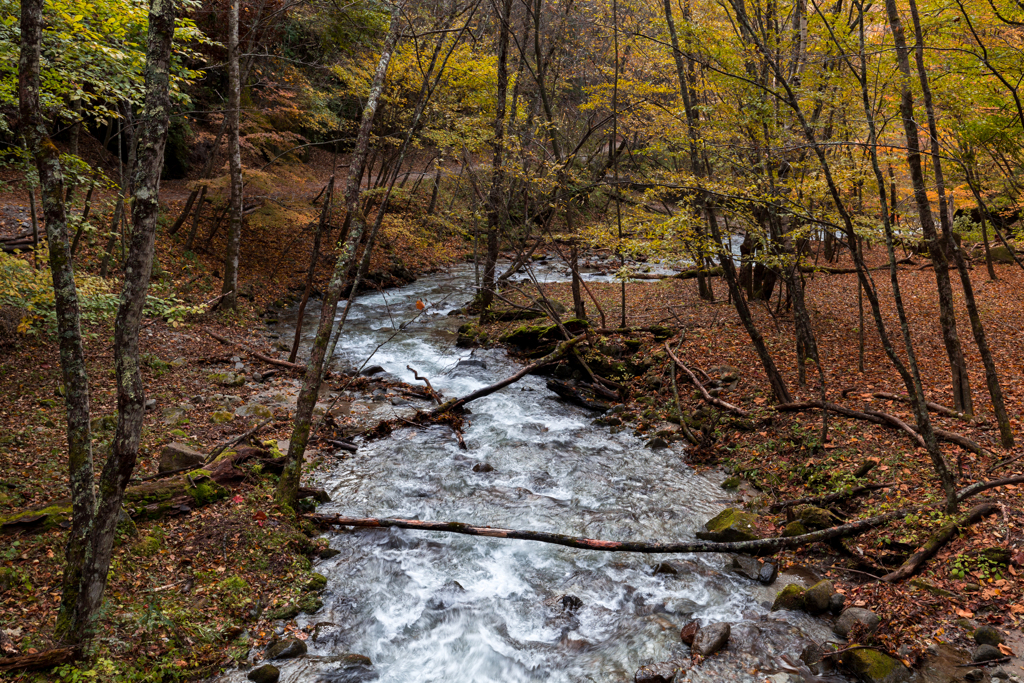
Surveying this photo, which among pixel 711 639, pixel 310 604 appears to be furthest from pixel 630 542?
pixel 310 604

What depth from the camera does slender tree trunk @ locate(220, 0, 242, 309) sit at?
14.3m

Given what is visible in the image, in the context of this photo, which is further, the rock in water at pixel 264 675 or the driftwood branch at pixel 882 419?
the driftwood branch at pixel 882 419

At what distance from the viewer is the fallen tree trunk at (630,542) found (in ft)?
20.9

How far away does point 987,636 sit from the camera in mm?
5047

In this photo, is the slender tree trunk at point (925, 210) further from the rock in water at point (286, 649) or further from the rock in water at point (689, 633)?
the rock in water at point (286, 649)

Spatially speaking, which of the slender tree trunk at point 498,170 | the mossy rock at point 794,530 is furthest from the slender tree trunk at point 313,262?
the mossy rock at point 794,530

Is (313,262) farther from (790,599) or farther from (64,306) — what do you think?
(790,599)

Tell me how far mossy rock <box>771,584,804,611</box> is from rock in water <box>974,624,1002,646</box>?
153 cm

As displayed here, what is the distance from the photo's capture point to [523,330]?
15.7 m

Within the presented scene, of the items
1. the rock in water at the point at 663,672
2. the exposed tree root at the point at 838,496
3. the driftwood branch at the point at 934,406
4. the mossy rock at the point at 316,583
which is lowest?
the rock in water at the point at 663,672

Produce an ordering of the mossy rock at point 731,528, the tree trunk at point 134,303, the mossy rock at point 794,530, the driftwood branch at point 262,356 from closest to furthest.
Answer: the tree trunk at point 134,303 < the mossy rock at point 794,530 < the mossy rock at point 731,528 < the driftwood branch at point 262,356

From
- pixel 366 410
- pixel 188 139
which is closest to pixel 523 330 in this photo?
pixel 366 410

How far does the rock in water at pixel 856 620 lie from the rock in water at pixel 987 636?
0.77 metres

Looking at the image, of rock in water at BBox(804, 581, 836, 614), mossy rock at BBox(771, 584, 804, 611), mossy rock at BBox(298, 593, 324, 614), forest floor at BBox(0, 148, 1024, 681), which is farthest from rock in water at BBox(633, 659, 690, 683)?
mossy rock at BBox(298, 593, 324, 614)
